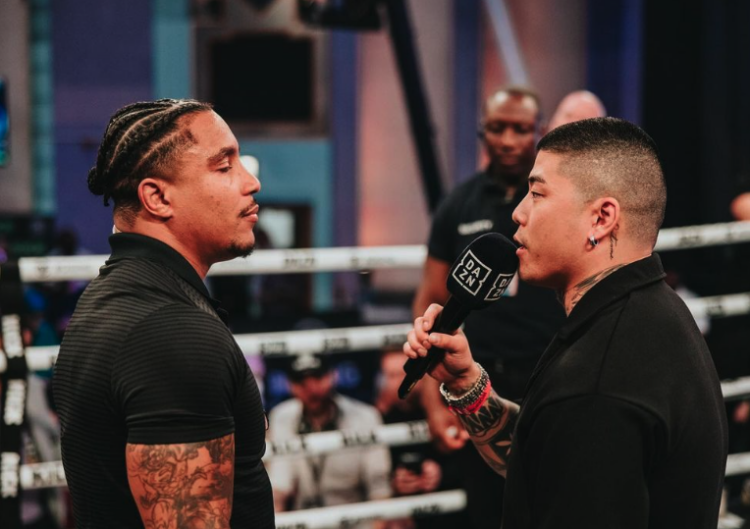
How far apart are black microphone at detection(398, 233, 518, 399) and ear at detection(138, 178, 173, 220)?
56 cm

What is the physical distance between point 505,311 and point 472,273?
42.7 inches

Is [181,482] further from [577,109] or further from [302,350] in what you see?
[577,109]

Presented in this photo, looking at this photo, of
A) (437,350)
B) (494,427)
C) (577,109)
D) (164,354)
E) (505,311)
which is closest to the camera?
(164,354)

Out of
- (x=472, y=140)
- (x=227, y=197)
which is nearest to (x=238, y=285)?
(x=472, y=140)

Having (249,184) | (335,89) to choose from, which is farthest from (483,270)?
(335,89)

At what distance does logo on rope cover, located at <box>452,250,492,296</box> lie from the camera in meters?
1.63

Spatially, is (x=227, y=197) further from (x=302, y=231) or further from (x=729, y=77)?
(x=302, y=231)

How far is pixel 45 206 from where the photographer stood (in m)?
10.1

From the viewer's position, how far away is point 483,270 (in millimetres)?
1627

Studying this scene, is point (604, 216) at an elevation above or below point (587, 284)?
above

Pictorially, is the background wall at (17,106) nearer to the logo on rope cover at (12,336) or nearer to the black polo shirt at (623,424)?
the logo on rope cover at (12,336)

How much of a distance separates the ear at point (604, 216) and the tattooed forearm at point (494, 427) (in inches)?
19.8

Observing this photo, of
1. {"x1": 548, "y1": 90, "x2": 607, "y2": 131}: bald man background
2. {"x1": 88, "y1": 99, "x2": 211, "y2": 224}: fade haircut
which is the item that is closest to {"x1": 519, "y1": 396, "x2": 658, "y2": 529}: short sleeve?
{"x1": 88, "y1": 99, "x2": 211, "y2": 224}: fade haircut

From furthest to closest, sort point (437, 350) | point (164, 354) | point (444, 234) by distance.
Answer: point (444, 234)
point (437, 350)
point (164, 354)
